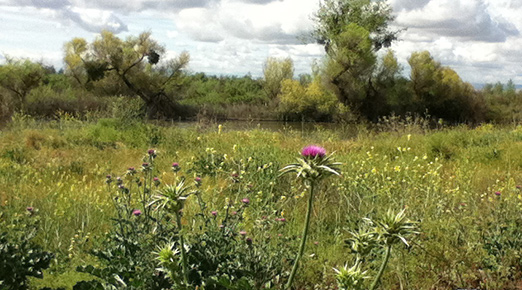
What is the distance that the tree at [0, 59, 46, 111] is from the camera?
2619 cm

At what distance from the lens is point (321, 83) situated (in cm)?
3269

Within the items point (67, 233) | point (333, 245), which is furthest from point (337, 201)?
point (67, 233)

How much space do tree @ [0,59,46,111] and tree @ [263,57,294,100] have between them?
16.9 metres

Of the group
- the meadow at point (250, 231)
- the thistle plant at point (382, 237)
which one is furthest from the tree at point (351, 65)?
the thistle plant at point (382, 237)

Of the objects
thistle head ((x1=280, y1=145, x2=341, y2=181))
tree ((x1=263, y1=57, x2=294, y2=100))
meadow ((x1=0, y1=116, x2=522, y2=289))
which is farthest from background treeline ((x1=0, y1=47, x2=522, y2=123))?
thistle head ((x1=280, y1=145, x2=341, y2=181))

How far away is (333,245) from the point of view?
14.6 feet

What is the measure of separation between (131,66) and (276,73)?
1153 centimetres

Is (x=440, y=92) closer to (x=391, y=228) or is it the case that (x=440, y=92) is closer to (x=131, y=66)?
(x=131, y=66)

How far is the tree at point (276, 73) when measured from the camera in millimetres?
38000

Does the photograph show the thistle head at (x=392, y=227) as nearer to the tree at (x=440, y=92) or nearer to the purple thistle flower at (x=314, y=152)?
the purple thistle flower at (x=314, y=152)

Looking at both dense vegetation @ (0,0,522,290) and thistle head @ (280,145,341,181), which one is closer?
thistle head @ (280,145,341,181)

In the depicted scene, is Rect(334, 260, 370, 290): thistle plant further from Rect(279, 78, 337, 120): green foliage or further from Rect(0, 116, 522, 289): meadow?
Rect(279, 78, 337, 120): green foliage

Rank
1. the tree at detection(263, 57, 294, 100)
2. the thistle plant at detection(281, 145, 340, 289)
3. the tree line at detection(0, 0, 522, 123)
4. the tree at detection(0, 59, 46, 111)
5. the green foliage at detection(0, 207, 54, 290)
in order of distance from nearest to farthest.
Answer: the thistle plant at detection(281, 145, 340, 289), the green foliage at detection(0, 207, 54, 290), the tree at detection(0, 59, 46, 111), the tree line at detection(0, 0, 522, 123), the tree at detection(263, 57, 294, 100)

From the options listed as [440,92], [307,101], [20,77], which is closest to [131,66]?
[20,77]
